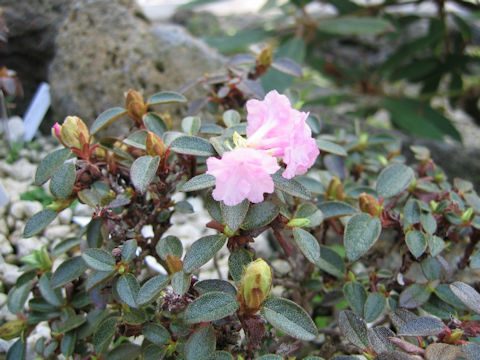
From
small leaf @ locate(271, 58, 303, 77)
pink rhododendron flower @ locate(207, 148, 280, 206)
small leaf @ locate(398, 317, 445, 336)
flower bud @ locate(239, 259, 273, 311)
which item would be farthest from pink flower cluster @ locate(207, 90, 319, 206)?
small leaf @ locate(271, 58, 303, 77)

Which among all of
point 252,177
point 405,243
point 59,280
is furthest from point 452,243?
point 59,280

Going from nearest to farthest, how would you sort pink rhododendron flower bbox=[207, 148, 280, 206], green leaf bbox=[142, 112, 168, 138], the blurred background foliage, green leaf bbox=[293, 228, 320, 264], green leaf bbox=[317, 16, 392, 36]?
pink rhododendron flower bbox=[207, 148, 280, 206], green leaf bbox=[293, 228, 320, 264], green leaf bbox=[142, 112, 168, 138], green leaf bbox=[317, 16, 392, 36], the blurred background foliage

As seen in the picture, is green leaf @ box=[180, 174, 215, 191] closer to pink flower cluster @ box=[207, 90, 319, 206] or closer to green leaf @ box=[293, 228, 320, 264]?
pink flower cluster @ box=[207, 90, 319, 206]

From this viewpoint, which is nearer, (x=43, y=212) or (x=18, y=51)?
(x=43, y=212)

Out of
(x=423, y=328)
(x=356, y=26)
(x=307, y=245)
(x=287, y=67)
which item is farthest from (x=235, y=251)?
(x=356, y=26)

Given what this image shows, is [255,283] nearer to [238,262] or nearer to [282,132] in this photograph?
[238,262]

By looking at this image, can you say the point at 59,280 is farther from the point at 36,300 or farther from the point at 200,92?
the point at 200,92
